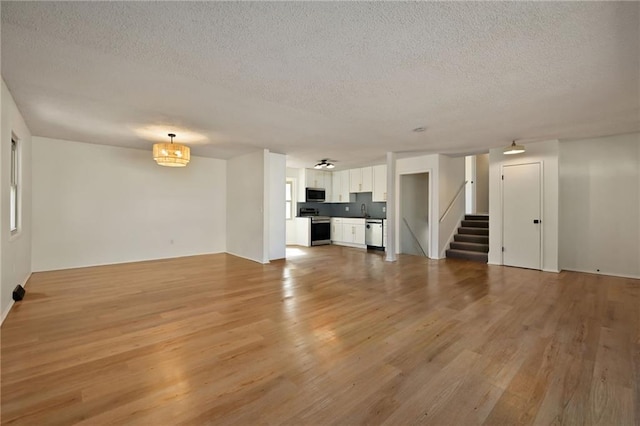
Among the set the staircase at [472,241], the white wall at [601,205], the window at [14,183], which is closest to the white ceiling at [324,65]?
the window at [14,183]

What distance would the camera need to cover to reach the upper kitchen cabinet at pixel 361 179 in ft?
27.2

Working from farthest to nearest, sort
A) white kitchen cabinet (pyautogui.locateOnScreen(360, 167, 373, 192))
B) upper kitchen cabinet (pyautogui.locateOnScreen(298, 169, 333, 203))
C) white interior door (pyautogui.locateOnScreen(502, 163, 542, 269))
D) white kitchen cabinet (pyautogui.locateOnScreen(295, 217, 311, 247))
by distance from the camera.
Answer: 1. upper kitchen cabinet (pyautogui.locateOnScreen(298, 169, 333, 203))
2. white kitchen cabinet (pyautogui.locateOnScreen(295, 217, 311, 247))
3. white kitchen cabinet (pyautogui.locateOnScreen(360, 167, 373, 192))
4. white interior door (pyautogui.locateOnScreen(502, 163, 542, 269))

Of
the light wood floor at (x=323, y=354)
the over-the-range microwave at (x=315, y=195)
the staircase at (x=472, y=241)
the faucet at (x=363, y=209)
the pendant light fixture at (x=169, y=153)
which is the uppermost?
the pendant light fixture at (x=169, y=153)

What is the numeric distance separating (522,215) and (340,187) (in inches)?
200

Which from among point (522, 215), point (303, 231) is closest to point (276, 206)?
point (303, 231)

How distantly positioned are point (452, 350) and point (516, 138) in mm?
4350

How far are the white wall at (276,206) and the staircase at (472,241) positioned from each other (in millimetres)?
4018

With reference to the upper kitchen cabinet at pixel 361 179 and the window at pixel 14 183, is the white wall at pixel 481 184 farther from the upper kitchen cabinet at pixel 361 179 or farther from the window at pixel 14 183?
the window at pixel 14 183

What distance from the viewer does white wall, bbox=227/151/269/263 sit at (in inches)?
238

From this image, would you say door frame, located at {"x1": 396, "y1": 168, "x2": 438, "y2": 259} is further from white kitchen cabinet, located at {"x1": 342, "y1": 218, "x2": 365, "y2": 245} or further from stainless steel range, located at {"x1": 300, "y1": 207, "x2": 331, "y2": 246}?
stainless steel range, located at {"x1": 300, "y1": 207, "x2": 331, "y2": 246}

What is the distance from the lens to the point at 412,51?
2162 millimetres

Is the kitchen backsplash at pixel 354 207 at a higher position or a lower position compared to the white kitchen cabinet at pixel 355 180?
lower

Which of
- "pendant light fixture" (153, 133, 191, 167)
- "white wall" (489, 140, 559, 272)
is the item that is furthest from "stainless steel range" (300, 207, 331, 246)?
"white wall" (489, 140, 559, 272)

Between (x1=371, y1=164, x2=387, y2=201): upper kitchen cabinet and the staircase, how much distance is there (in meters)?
2.16
